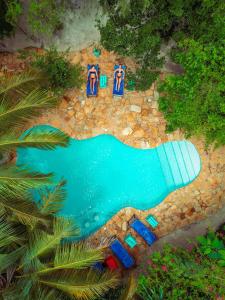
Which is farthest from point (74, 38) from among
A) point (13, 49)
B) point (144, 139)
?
→ point (144, 139)

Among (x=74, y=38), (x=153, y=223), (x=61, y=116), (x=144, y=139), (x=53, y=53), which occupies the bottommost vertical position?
(x=153, y=223)

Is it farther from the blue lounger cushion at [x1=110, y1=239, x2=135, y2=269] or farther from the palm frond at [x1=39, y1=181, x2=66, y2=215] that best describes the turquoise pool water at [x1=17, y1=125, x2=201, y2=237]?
the palm frond at [x1=39, y1=181, x2=66, y2=215]

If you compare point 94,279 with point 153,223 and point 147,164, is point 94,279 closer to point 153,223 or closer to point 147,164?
point 153,223

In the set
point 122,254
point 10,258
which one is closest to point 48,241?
point 10,258

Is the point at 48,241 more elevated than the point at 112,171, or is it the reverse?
the point at 112,171

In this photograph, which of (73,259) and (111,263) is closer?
(73,259)

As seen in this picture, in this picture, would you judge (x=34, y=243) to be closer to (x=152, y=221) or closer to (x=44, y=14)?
(x=152, y=221)

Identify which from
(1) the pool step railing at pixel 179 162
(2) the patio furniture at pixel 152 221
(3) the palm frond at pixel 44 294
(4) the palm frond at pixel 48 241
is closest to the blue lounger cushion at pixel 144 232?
(2) the patio furniture at pixel 152 221
